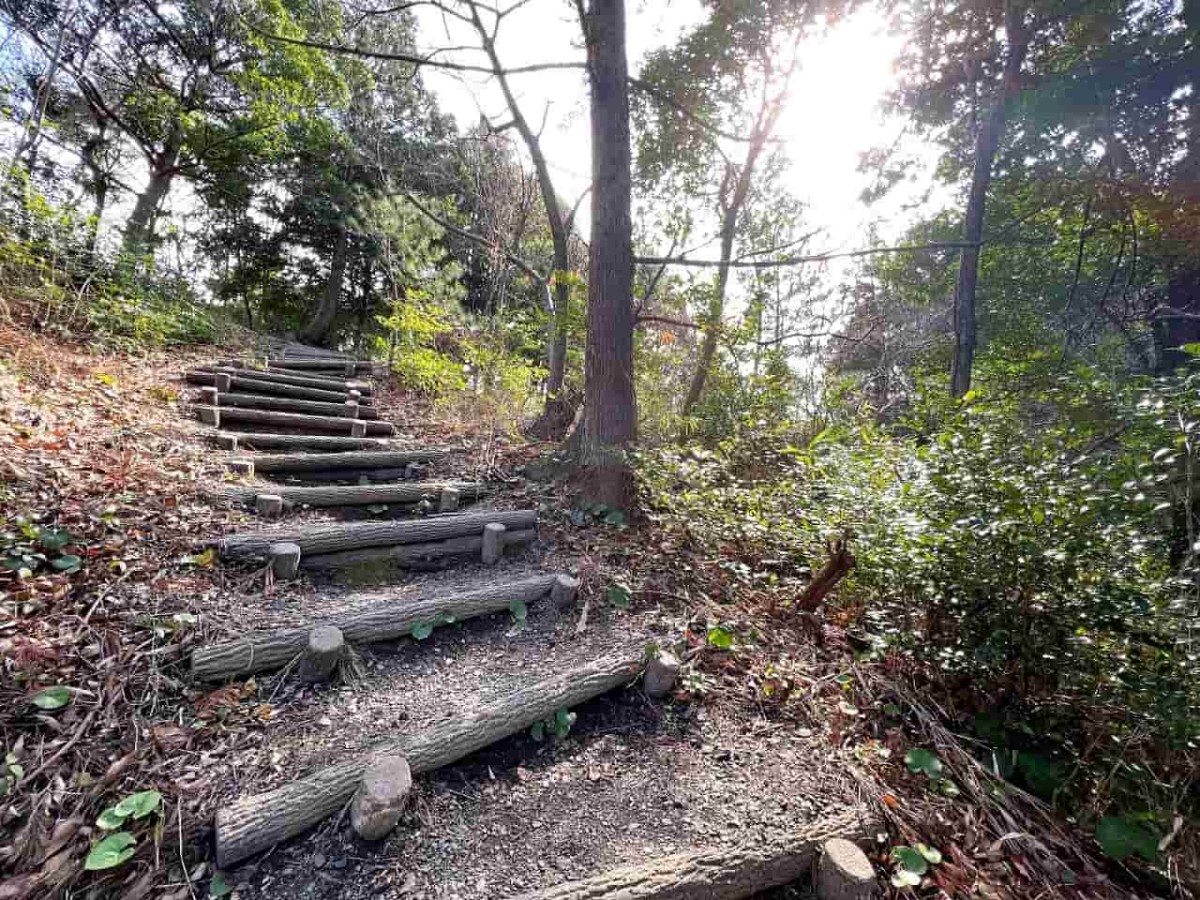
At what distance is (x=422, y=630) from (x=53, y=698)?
103 cm

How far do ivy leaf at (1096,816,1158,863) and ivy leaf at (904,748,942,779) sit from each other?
1.33 ft

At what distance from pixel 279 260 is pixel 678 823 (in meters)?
14.4

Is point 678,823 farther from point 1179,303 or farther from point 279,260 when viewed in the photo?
point 279,260

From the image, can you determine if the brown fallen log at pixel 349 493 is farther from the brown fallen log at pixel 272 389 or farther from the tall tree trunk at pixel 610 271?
the brown fallen log at pixel 272 389

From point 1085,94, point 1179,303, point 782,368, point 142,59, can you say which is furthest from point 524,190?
point 1179,303

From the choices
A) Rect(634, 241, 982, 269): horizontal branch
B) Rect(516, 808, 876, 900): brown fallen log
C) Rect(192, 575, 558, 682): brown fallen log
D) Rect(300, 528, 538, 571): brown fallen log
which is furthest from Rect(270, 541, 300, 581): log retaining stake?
Rect(634, 241, 982, 269): horizontal branch

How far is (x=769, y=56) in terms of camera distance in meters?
5.30

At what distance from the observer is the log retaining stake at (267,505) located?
7.97ft

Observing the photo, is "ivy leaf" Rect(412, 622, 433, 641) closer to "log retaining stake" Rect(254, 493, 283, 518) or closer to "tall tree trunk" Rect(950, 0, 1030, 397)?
"log retaining stake" Rect(254, 493, 283, 518)

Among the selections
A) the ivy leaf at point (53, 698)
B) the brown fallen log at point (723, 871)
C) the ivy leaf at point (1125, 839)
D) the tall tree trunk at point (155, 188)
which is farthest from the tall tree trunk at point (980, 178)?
the tall tree trunk at point (155, 188)

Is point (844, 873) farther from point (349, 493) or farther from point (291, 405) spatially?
point (291, 405)

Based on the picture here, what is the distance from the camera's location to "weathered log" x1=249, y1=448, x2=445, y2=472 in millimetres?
3041

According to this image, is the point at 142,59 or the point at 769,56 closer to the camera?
the point at 769,56

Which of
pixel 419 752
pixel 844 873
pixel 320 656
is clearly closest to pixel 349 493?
pixel 320 656
